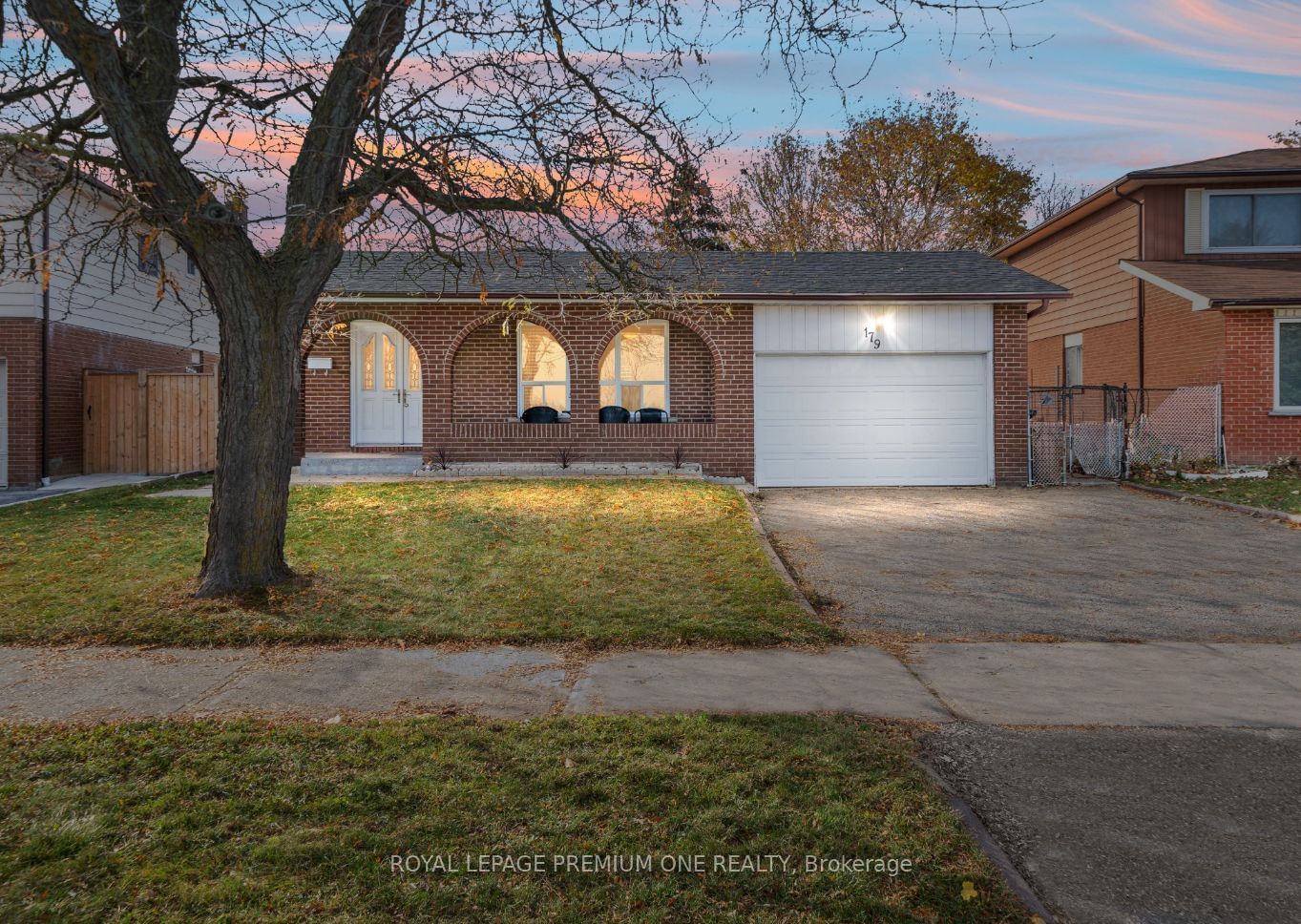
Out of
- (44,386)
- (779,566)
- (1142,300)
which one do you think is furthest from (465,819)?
(1142,300)

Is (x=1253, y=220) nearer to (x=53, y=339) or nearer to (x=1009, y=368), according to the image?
(x=1009, y=368)

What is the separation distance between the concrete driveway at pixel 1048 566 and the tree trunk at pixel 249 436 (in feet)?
14.9

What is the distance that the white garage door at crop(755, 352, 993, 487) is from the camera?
16.6m

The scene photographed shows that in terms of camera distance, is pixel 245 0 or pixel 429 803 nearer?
pixel 429 803

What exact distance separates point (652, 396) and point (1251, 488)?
1020 cm

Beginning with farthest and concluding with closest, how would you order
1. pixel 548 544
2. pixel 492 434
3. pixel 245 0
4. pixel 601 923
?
pixel 492 434, pixel 548 544, pixel 245 0, pixel 601 923

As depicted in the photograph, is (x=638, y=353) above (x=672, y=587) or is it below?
above

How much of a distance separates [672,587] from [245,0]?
560 cm

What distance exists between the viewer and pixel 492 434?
54.7ft

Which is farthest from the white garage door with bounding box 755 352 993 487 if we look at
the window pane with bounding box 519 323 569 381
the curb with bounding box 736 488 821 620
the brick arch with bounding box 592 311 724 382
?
the curb with bounding box 736 488 821 620

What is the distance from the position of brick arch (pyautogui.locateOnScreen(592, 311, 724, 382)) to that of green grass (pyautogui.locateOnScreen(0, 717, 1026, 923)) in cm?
1250

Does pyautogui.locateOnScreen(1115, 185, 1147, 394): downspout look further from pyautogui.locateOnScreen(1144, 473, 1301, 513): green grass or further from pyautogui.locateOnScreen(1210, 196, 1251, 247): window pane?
pyautogui.locateOnScreen(1144, 473, 1301, 513): green grass

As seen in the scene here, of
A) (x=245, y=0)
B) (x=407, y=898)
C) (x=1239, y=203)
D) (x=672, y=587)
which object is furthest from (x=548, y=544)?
(x=1239, y=203)

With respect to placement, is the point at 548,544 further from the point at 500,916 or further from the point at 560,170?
the point at 500,916
